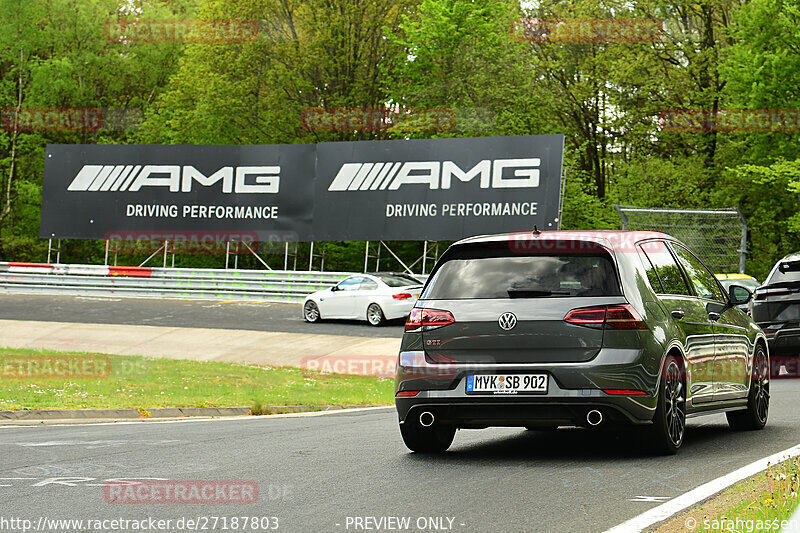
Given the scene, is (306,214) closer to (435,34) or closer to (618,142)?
(435,34)

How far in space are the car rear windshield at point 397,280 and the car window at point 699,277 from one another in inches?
751

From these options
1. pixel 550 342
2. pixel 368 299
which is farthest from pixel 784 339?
pixel 368 299

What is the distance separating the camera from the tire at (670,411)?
7.99 metres

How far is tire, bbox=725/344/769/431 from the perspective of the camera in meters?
10.0

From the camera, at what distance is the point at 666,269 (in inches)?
349

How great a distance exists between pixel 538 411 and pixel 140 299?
29341 mm

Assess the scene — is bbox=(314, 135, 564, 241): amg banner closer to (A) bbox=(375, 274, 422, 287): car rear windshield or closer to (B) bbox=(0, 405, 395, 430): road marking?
(A) bbox=(375, 274, 422, 287): car rear windshield

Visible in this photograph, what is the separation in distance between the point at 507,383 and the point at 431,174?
87.6 ft

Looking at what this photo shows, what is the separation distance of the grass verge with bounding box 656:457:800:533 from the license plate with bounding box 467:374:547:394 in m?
1.61

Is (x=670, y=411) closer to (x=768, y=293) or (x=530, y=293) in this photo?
(x=530, y=293)

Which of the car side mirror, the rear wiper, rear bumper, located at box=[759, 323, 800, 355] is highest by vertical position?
the car side mirror

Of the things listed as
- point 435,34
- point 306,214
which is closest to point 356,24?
point 435,34

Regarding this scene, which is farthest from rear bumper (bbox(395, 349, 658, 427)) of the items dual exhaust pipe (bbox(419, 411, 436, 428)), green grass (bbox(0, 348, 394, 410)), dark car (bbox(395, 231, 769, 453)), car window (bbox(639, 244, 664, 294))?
green grass (bbox(0, 348, 394, 410))

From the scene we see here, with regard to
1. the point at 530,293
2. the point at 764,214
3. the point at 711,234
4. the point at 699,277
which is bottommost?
the point at 530,293
